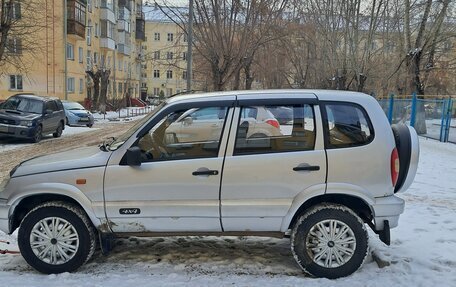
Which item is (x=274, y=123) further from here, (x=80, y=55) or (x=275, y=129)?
(x=80, y=55)

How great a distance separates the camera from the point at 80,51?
3981 centimetres

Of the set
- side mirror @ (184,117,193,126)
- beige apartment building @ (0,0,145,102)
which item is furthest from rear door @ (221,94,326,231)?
beige apartment building @ (0,0,145,102)

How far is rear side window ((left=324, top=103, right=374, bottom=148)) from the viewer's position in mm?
4020

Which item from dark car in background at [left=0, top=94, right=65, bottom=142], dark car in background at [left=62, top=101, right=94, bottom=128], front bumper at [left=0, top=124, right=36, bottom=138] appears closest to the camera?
front bumper at [left=0, top=124, right=36, bottom=138]

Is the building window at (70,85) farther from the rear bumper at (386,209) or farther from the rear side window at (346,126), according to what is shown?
the rear bumper at (386,209)

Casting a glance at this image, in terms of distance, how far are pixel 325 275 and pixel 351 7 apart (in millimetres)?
22182

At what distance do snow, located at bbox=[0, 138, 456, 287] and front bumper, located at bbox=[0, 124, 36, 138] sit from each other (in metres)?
10.5

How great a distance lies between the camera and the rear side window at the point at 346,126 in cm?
402

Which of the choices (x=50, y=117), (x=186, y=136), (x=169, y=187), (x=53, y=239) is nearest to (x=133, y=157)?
(x=169, y=187)

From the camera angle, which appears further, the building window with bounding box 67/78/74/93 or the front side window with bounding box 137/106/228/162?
the building window with bounding box 67/78/74/93

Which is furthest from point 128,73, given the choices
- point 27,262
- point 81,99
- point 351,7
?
point 27,262

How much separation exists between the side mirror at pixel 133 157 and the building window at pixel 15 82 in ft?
108

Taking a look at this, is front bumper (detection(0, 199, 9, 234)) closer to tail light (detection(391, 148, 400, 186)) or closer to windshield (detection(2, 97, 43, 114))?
tail light (detection(391, 148, 400, 186))

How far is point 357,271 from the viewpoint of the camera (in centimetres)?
409
